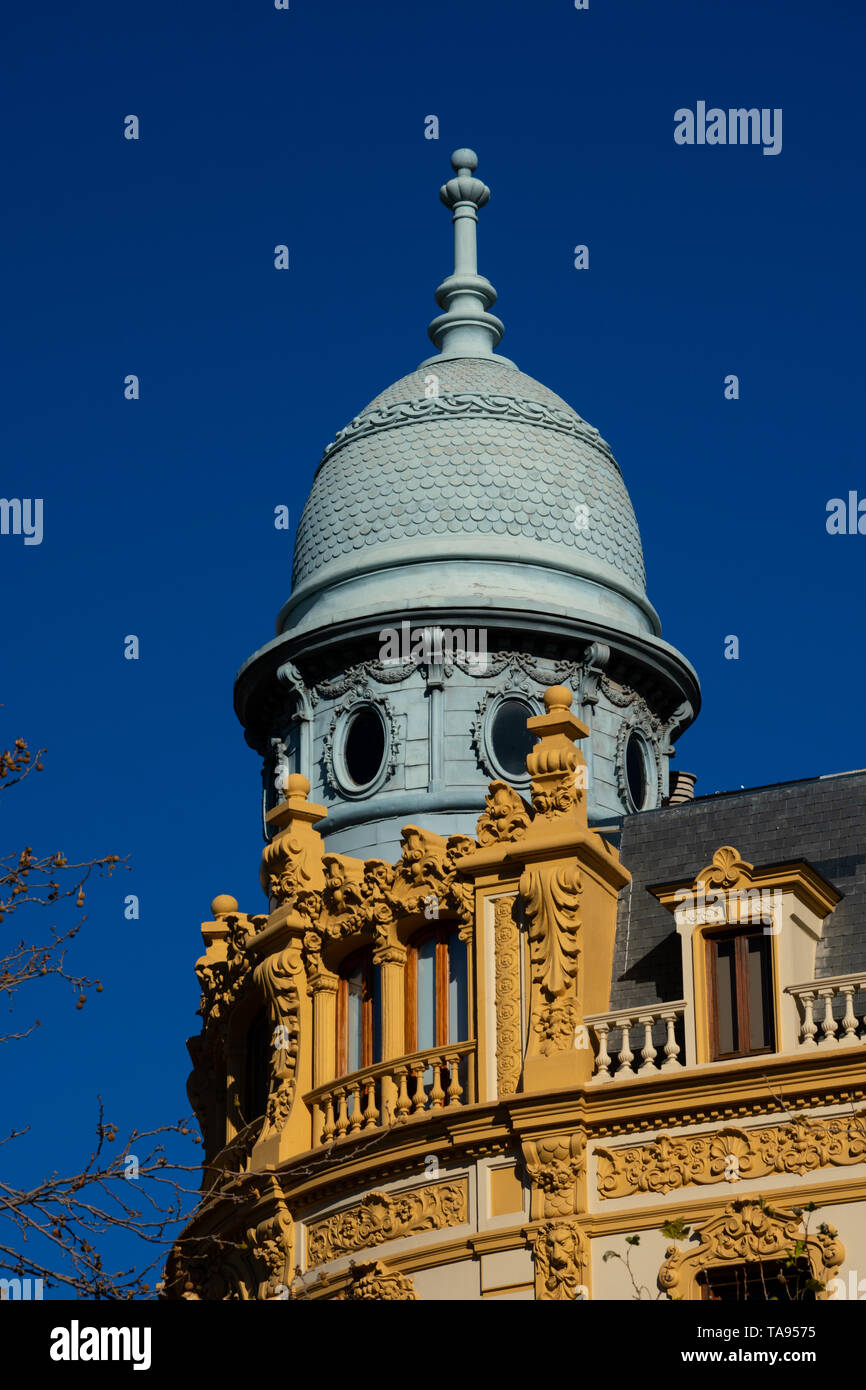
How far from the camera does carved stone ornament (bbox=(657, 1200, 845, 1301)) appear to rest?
3469cm

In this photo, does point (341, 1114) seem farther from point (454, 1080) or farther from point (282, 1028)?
point (454, 1080)

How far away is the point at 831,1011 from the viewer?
35.5m

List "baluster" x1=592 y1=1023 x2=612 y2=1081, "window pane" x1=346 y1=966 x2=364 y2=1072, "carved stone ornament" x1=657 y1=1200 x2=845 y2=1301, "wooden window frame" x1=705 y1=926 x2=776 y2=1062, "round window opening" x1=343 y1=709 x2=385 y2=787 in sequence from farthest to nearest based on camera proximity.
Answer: "round window opening" x1=343 y1=709 x2=385 y2=787
"window pane" x1=346 y1=966 x2=364 y2=1072
"baluster" x1=592 y1=1023 x2=612 y2=1081
"wooden window frame" x1=705 y1=926 x2=776 y2=1062
"carved stone ornament" x1=657 y1=1200 x2=845 y2=1301

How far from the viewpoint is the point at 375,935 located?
1571 inches

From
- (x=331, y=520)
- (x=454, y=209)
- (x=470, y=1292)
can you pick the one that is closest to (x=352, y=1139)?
(x=470, y=1292)

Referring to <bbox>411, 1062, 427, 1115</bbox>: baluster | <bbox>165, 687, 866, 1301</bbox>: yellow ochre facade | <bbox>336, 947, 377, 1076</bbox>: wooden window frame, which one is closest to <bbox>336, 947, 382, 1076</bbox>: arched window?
<bbox>336, 947, 377, 1076</bbox>: wooden window frame

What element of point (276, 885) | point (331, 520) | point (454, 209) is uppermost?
point (454, 209)

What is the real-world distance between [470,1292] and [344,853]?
9877 mm

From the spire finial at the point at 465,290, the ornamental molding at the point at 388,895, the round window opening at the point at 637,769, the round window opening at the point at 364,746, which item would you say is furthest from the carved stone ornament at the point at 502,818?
the spire finial at the point at 465,290

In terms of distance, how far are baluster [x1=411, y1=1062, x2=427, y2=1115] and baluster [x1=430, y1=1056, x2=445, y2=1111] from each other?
0.42 ft

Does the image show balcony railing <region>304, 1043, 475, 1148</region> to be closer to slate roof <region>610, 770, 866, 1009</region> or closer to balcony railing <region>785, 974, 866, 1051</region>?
slate roof <region>610, 770, 866, 1009</region>

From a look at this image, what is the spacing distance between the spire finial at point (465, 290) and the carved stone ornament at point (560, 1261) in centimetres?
1904

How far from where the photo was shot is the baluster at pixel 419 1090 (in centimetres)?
3781

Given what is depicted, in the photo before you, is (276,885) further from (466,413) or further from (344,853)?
(466,413)
